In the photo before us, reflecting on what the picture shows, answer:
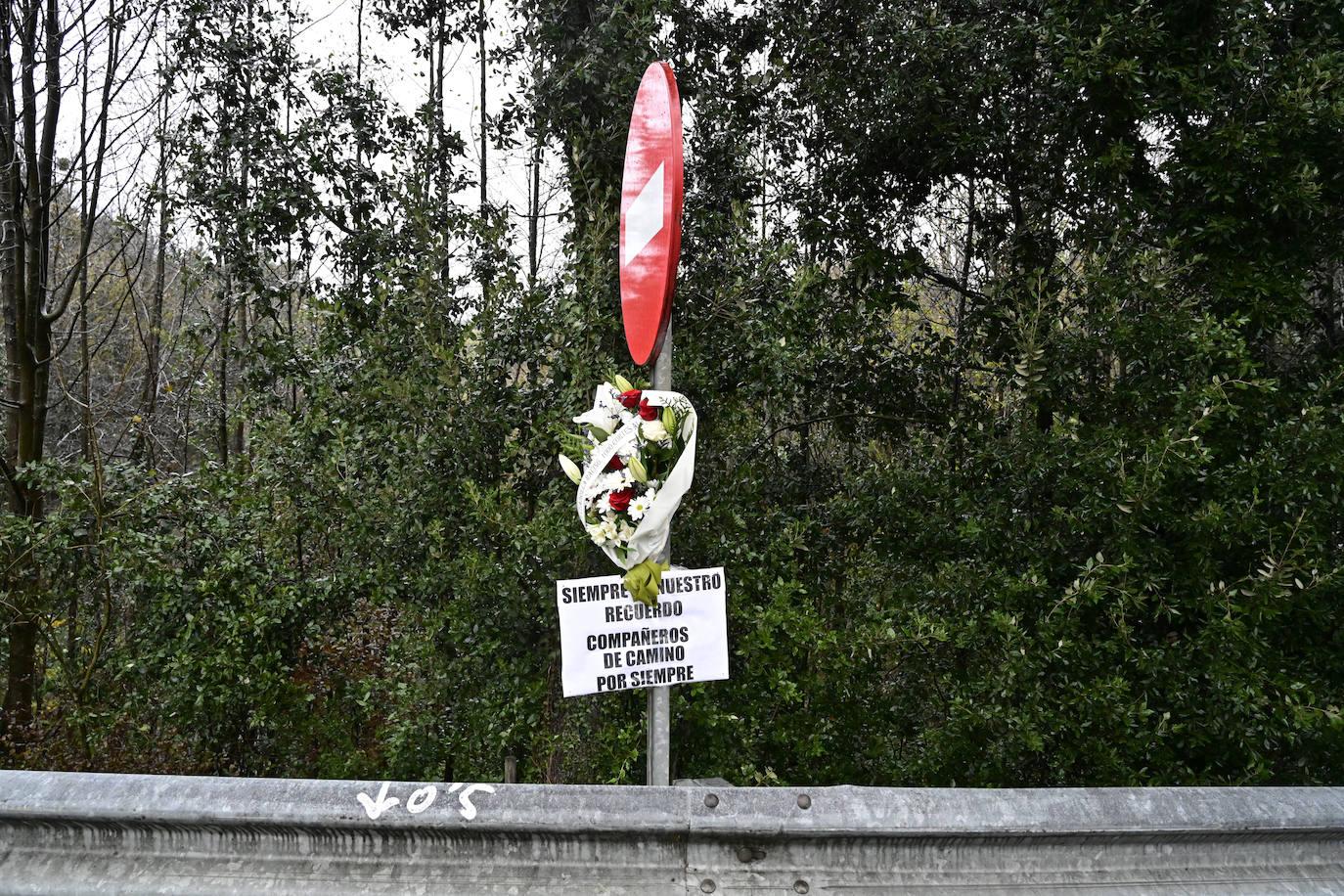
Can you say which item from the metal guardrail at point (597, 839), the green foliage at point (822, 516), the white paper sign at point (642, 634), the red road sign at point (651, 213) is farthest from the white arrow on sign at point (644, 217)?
the metal guardrail at point (597, 839)

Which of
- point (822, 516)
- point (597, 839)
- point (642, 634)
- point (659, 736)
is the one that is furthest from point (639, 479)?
point (822, 516)

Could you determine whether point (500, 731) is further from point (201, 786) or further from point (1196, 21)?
point (1196, 21)

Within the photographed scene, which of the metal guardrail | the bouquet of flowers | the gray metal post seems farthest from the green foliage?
the metal guardrail

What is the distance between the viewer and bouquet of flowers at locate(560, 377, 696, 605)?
2.53 metres

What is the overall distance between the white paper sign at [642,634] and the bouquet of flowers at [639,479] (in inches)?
2.3

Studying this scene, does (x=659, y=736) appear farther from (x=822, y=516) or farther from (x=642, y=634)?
(x=822, y=516)

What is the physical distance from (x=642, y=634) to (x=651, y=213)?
1.21 m

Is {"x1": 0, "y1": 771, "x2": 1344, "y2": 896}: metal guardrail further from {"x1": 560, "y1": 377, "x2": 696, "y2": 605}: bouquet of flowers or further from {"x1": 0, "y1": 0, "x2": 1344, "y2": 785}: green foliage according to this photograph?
{"x1": 0, "y1": 0, "x2": 1344, "y2": 785}: green foliage

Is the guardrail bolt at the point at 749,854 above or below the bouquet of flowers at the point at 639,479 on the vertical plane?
below

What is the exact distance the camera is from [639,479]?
8.41ft

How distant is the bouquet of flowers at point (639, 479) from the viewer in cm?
253

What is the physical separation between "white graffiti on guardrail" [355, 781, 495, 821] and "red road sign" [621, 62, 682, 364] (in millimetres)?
1285

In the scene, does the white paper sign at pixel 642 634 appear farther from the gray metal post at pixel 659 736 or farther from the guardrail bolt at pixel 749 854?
the guardrail bolt at pixel 749 854

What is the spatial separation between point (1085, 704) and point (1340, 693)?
1.02m
